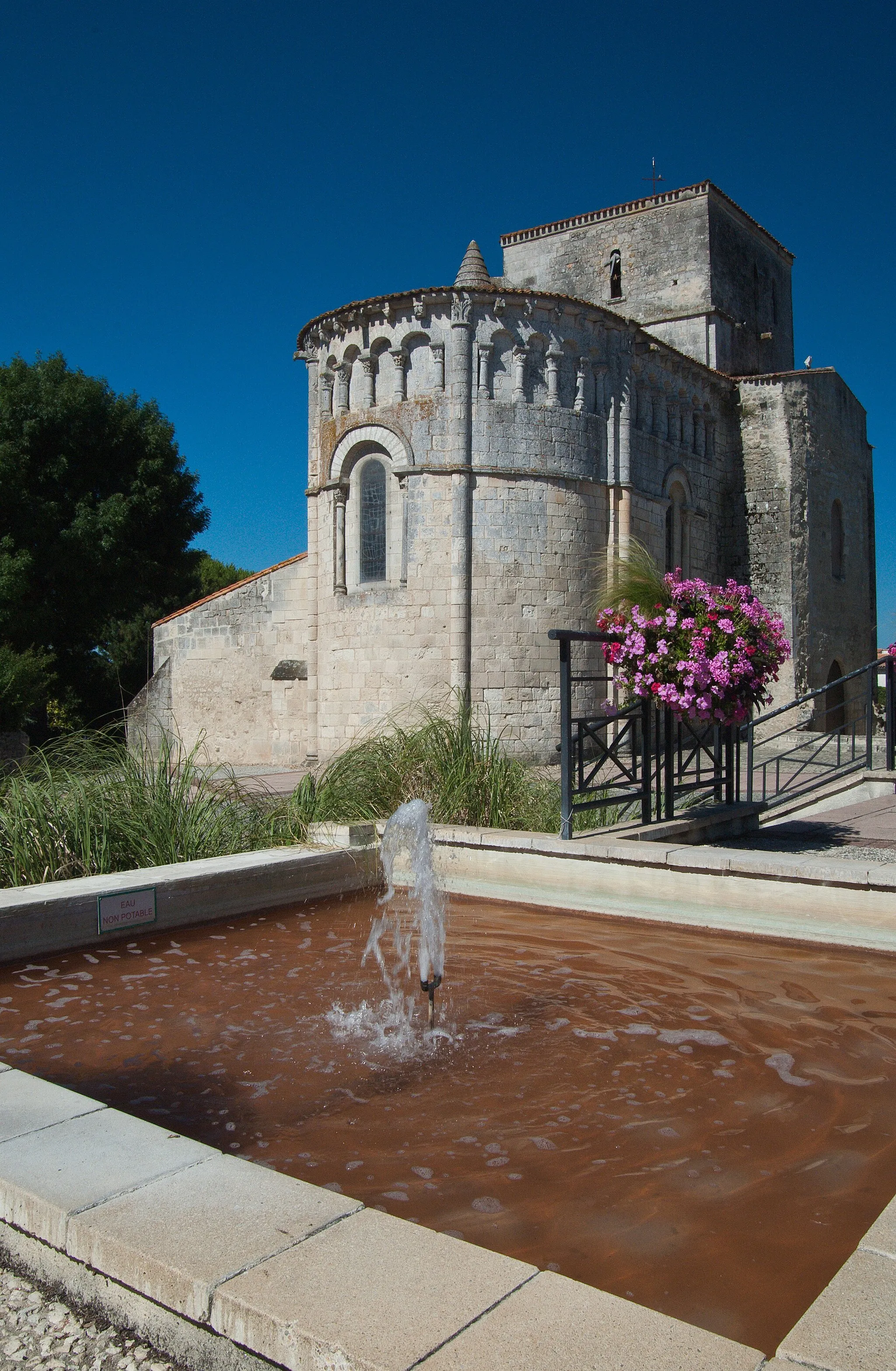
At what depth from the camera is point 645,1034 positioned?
3.88 metres

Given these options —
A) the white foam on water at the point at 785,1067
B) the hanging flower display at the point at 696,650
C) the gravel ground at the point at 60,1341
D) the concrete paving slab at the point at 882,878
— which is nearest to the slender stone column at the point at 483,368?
the hanging flower display at the point at 696,650

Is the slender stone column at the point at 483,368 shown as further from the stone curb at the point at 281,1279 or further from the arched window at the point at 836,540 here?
the stone curb at the point at 281,1279

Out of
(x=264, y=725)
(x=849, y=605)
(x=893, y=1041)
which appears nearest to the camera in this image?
(x=893, y=1041)

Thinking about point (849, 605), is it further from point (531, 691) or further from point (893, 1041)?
point (893, 1041)

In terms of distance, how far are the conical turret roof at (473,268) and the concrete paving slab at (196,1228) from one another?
53.9 ft

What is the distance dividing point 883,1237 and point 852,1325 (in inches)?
14.1

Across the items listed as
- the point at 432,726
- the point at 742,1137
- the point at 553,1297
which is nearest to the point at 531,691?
the point at 432,726

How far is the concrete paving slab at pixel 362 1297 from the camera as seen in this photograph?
166cm

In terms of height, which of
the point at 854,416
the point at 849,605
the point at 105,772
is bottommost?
the point at 105,772

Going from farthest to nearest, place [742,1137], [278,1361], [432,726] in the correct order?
[432,726] → [742,1137] → [278,1361]

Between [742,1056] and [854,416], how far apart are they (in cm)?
2219

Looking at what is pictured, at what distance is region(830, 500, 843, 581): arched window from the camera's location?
21406mm

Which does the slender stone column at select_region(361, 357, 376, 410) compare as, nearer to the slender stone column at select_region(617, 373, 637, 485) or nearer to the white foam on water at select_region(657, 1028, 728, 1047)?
the slender stone column at select_region(617, 373, 637, 485)

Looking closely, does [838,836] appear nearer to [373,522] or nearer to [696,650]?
[696,650]
